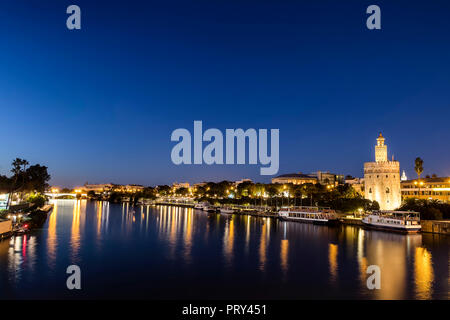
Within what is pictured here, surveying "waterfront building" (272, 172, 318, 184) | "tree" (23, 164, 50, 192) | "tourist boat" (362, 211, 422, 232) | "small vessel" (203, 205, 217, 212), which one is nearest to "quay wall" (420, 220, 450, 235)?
"tourist boat" (362, 211, 422, 232)

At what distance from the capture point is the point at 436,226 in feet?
129

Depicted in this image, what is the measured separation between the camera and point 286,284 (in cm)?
2017

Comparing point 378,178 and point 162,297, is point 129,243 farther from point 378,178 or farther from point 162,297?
point 378,178

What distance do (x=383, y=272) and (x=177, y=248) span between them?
18168 millimetres

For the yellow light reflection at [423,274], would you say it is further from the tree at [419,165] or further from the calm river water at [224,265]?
the tree at [419,165]

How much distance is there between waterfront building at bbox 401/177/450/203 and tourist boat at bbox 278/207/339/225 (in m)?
19.1

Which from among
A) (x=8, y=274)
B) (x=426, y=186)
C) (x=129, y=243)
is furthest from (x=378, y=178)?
(x=8, y=274)

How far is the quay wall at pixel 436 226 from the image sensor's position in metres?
38.6

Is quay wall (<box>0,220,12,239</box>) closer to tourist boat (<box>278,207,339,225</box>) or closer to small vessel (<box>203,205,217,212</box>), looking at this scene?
tourist boat (<box>278,207,339,225</box>)

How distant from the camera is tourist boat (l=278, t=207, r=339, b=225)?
166 feet

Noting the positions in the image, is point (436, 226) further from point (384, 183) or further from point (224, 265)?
point (224, 265)

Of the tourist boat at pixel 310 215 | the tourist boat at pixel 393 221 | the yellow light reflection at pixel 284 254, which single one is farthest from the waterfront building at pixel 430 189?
the yellow light reflection at pixel 284 254

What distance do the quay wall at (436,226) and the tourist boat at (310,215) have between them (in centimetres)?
1216

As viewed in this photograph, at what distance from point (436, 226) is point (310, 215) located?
726 inches
